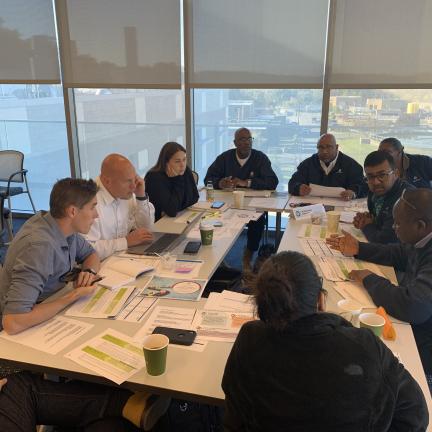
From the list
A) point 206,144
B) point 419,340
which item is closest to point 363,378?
point 419,340

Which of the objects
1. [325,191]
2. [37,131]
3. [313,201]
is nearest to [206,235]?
[313,201]

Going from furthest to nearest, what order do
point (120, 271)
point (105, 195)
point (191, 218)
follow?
point (191, 218)
point (105, 195)
point (120, 271)

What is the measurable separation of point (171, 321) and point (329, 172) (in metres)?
2.77

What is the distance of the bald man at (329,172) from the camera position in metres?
3.84

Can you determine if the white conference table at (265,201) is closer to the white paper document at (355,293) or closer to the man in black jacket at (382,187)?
the man in black jacket at (382,187)

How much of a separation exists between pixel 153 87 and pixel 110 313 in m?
3.57

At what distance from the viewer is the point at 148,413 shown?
4.67 ft

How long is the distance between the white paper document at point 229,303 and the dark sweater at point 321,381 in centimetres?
65

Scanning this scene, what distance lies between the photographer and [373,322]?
4.91 ft

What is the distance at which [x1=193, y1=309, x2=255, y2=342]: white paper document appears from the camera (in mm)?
1575

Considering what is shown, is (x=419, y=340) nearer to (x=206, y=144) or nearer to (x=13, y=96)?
(x=206, y=144)

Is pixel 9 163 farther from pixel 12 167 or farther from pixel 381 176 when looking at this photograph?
pixel 381 176

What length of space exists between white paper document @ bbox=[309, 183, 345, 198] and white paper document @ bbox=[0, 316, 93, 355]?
2666mm

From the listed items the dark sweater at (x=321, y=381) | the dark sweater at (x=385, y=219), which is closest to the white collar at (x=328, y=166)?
the dark sweater at (x=385, y=219)
